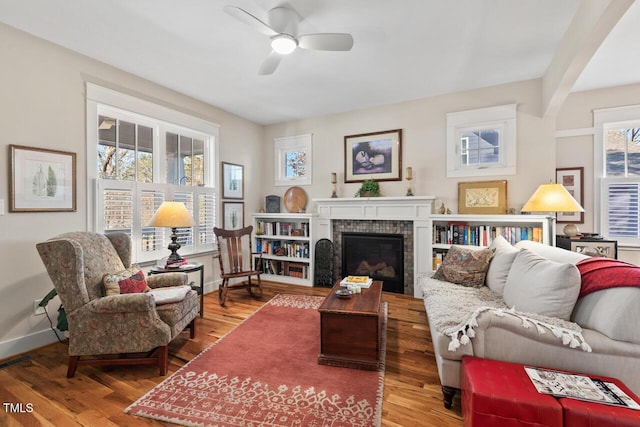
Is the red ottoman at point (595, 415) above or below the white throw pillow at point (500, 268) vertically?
below

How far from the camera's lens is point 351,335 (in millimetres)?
2221

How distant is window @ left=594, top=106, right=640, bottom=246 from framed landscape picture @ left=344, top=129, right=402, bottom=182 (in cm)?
247

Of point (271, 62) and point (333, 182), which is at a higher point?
point (271, 62)

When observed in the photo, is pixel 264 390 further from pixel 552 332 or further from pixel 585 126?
pixel 585 126

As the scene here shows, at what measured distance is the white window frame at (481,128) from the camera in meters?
3.65

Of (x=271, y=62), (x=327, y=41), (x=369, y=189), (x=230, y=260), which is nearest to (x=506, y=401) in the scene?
(x=327, y=41)

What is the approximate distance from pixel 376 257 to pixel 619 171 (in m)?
3.26

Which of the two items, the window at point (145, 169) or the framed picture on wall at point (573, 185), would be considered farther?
the framed picture on wall at point (573, 185)

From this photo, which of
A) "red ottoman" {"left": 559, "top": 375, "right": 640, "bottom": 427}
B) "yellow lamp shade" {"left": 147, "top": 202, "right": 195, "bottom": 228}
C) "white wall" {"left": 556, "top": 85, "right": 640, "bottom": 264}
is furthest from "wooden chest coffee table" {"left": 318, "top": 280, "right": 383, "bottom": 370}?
"white wall" {"left": 556, "top": 85, "right": 640, "bottom": 264}

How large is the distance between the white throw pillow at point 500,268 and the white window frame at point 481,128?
135 centimetres

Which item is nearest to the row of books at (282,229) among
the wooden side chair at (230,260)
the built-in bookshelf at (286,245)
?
the built-in bookshelf at (286,245)

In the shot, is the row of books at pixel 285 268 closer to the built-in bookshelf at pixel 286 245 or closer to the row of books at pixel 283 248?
the built-in bookshelf at pixel 286 245

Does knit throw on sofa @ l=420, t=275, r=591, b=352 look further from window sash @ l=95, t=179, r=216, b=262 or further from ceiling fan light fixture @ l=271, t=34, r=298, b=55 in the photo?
window sash @ l=95, t=179, r=216, b=262

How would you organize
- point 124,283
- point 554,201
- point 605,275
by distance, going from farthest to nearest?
1. point 554,201
2. point 124,283
3. point 605,275
